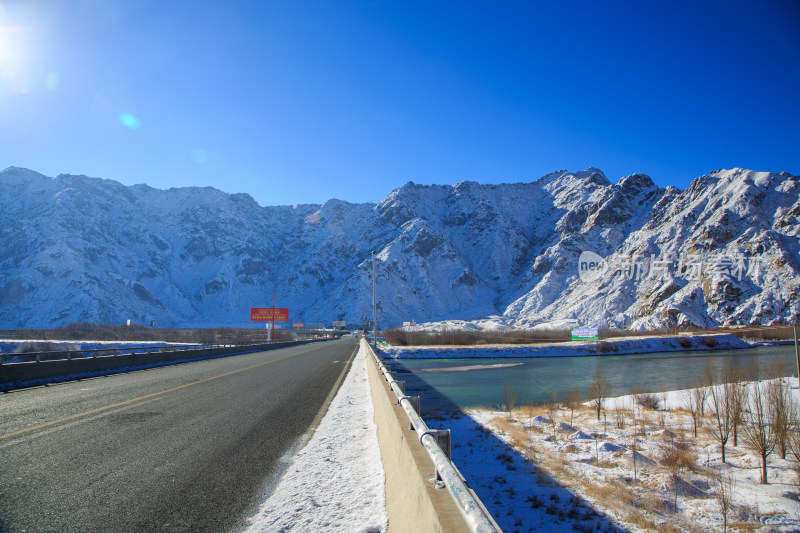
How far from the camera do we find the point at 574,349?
60.5 metres

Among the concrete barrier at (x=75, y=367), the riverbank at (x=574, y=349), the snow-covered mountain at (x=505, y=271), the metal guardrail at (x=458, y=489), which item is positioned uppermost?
the snow-covered mountain at (x=505, y=271)

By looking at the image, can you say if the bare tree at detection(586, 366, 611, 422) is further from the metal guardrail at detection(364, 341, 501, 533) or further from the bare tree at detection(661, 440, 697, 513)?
the metal guardrail at detection(364, 341, 501, 533)

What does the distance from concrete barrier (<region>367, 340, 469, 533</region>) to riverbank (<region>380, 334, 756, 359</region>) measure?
50627mm

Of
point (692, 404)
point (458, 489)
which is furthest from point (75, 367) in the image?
point (692, 404)

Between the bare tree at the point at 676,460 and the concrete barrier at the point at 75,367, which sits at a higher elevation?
the concrete barrier at the point at 75,367

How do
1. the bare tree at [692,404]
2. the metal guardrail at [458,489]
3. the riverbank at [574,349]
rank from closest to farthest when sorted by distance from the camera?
the metal guardrail at [458,489] → the bare tree at [692,404] → the riverbank at [574,349]

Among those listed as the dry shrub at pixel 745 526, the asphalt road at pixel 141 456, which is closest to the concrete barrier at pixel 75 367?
the asphalt road at pixel 141 456

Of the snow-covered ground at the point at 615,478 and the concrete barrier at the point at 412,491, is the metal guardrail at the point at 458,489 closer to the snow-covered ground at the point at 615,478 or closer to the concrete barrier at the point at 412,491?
the concrete barrier at the point at 412,491

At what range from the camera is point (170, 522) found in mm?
3836

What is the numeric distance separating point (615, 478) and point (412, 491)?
19.1ft

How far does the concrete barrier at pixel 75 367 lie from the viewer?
1389 cm

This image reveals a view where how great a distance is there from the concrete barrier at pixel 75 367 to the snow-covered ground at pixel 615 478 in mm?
13818

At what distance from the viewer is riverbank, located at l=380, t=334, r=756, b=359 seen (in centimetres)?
5869

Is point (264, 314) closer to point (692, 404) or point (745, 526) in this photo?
point (692, 404)
